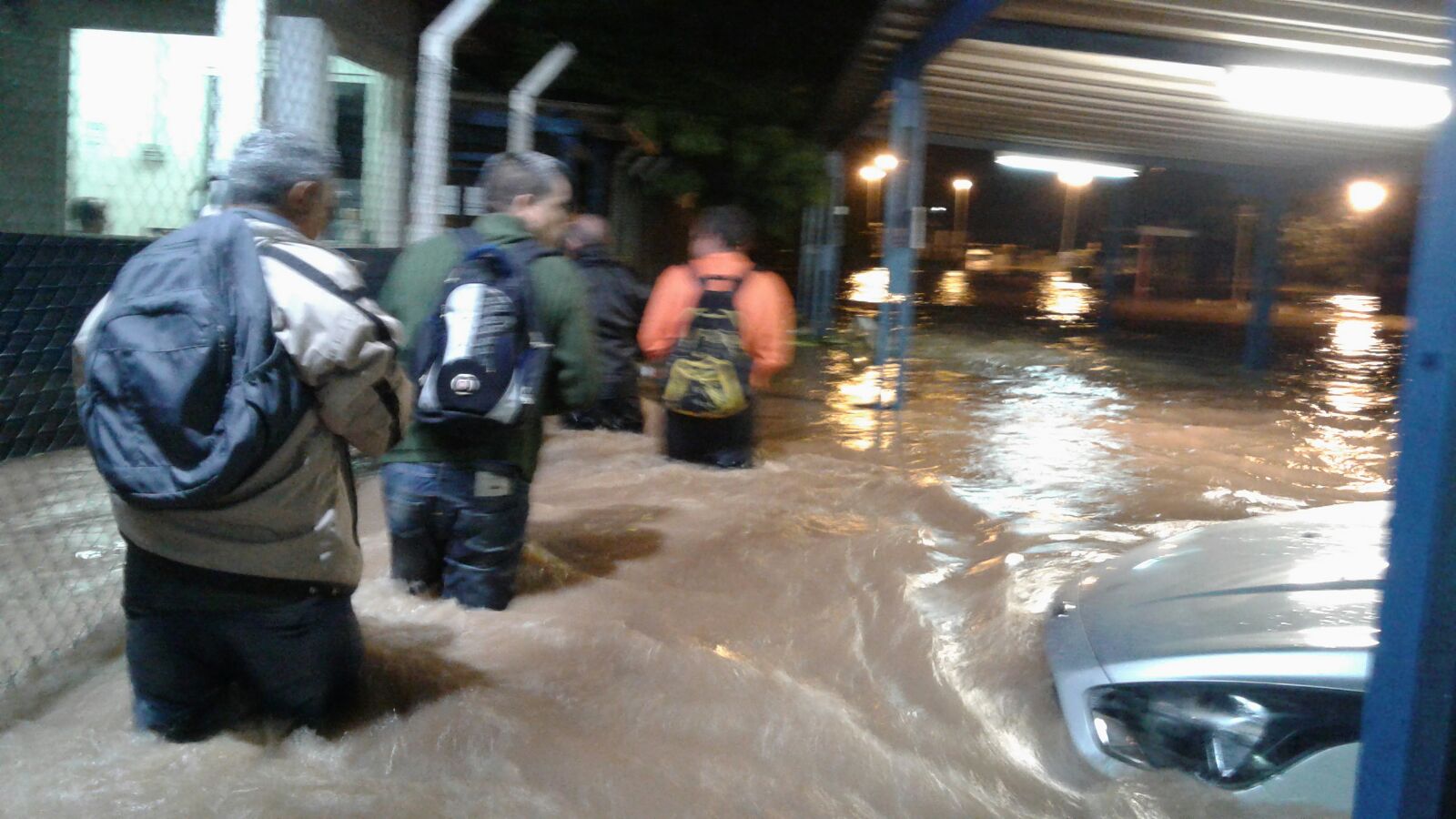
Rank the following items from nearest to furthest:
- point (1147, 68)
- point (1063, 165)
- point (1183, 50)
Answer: point (1183, 50) → point (1147, 68) → point (1063, 165)

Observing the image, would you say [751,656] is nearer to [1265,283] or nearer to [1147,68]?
[1147,68]

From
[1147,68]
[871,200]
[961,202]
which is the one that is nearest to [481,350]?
[1147,68]

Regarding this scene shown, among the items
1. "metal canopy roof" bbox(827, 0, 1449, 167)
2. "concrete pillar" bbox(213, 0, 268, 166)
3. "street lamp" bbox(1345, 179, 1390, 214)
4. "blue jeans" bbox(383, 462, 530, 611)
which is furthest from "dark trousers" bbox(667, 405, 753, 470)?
"street lamp" bbox(1345, 179, 1390, 214)

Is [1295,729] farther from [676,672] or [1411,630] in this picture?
[676,672]

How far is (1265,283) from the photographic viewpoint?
14867 mm

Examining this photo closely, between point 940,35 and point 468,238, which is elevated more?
point 940,35

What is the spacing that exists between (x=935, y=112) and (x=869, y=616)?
9.27 metres

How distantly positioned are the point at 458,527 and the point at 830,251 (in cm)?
1196

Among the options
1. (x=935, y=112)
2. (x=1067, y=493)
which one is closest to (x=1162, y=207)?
(x=935, y=112)

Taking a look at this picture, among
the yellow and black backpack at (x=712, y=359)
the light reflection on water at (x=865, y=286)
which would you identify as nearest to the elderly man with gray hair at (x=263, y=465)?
the yellow and black backpack at (x=712, y=359)

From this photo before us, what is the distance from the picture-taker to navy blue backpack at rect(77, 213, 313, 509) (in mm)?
2637

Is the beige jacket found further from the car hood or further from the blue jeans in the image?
the car hood

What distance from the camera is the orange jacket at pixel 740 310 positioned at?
626 centimetres

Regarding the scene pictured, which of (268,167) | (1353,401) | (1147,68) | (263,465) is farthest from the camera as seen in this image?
(1353,401)
